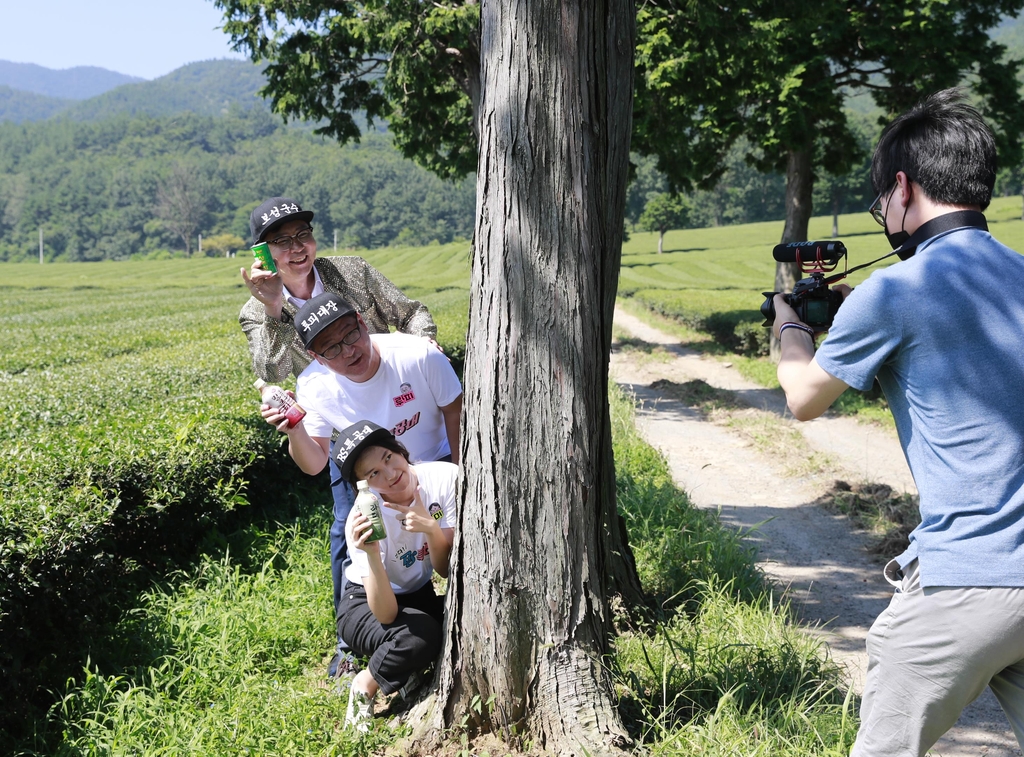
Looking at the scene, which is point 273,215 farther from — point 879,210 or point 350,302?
point 879,210

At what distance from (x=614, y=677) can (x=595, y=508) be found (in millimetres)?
676

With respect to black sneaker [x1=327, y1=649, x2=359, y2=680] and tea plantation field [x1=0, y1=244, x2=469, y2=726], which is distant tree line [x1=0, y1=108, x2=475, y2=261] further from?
black sneaker [x1=327, y1=649, x2=359, y2=680]

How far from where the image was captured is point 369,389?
12.0 ft

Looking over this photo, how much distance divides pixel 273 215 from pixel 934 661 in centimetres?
327

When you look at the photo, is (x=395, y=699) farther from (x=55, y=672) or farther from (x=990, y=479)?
(x=990, y=479)

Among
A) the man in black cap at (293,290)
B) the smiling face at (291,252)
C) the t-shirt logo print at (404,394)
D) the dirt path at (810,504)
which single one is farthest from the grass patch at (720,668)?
the smiling face at (291,252)

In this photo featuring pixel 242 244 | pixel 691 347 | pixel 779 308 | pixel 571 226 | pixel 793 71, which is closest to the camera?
pixel 779 308

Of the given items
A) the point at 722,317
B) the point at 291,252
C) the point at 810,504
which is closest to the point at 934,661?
the point at 291,252

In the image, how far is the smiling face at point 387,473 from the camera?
3.18 m

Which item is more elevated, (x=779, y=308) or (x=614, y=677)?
(x=779, y=308)

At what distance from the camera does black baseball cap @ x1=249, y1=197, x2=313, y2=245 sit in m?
3.92

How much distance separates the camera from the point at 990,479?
1867 millimetres

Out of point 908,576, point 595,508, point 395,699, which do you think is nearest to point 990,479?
point 908,576

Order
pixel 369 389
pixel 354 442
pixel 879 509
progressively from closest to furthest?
pixel 354 442, pixel 369 389, pixel 879 509
